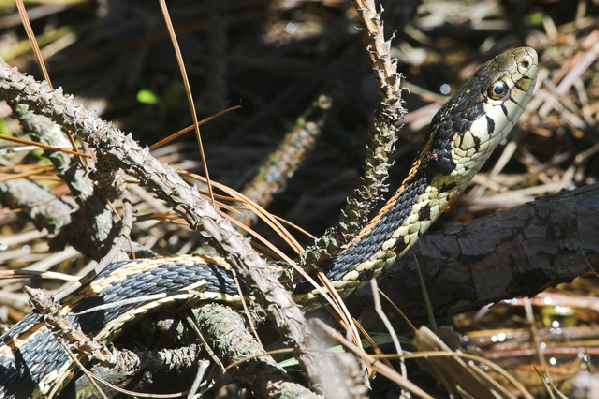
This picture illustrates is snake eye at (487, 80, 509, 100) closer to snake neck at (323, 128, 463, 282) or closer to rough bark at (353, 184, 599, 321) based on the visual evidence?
snake neck at (323, 128, 463, 282)

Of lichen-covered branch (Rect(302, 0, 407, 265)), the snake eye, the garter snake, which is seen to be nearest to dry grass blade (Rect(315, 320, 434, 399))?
lichen-covered branch (Rect(302, 0, 407, 265))

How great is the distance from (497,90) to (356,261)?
1.88 feet

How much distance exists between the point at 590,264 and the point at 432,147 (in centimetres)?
45

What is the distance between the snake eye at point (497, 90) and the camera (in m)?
1.62

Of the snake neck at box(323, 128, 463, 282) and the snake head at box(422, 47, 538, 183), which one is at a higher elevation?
the snake head at box(422, 47, 538, 183)

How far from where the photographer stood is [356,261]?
1.46 meters

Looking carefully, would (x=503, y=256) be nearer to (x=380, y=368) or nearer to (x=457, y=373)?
(x=457, y=373)

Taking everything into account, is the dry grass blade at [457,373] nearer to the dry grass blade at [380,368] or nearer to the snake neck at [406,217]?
the dry grass blade at [380,368]

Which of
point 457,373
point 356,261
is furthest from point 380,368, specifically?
point 356,261

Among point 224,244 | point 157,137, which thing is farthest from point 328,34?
point 224,244

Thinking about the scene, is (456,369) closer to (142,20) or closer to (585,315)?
(585,315)

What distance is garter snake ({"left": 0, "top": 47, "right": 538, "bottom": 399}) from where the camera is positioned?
1365mm

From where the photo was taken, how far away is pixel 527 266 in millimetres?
1505

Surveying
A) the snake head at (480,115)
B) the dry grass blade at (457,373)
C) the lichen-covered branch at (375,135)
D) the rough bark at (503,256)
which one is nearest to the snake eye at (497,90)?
the snake head at (480,115)
